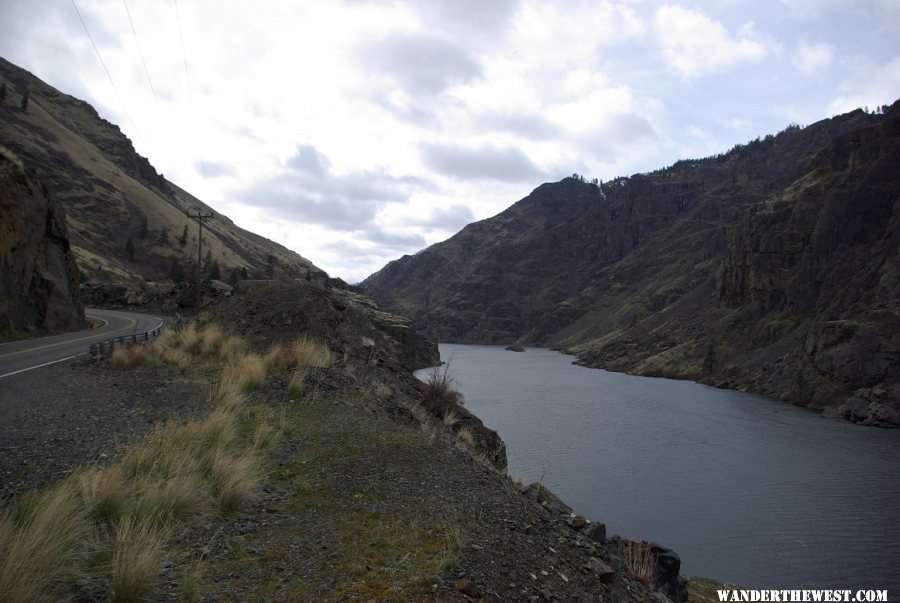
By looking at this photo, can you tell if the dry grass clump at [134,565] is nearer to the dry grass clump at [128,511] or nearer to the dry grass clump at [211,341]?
the dry grass clump at [128,511]

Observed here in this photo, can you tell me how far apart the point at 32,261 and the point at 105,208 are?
8279 centimetres

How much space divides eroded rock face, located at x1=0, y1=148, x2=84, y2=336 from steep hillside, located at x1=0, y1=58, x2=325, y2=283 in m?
35.0

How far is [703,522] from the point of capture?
69.7 feet

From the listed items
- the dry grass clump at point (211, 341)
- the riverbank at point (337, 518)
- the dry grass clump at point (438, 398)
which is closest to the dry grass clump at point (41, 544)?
the riverbank at point (337, 518)

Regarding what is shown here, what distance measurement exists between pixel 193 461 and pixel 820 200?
105588 mm

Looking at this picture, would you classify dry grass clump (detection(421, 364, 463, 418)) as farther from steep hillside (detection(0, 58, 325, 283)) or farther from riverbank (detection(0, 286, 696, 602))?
steep hillside (detection(0, 58, 325, 283))

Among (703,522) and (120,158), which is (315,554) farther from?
(120,158)

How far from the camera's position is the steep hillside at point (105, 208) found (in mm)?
80250

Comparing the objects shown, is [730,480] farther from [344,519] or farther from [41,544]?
[41,544]

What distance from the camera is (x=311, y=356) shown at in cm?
1467

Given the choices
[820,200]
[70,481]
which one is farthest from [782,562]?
[820,200]

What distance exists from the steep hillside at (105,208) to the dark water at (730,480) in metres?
53.6

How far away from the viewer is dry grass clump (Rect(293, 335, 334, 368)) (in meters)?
14.3

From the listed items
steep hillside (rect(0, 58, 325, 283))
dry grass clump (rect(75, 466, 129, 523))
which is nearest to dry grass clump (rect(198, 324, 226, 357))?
dry grass clump (rect(75, 466, 129, 523))
